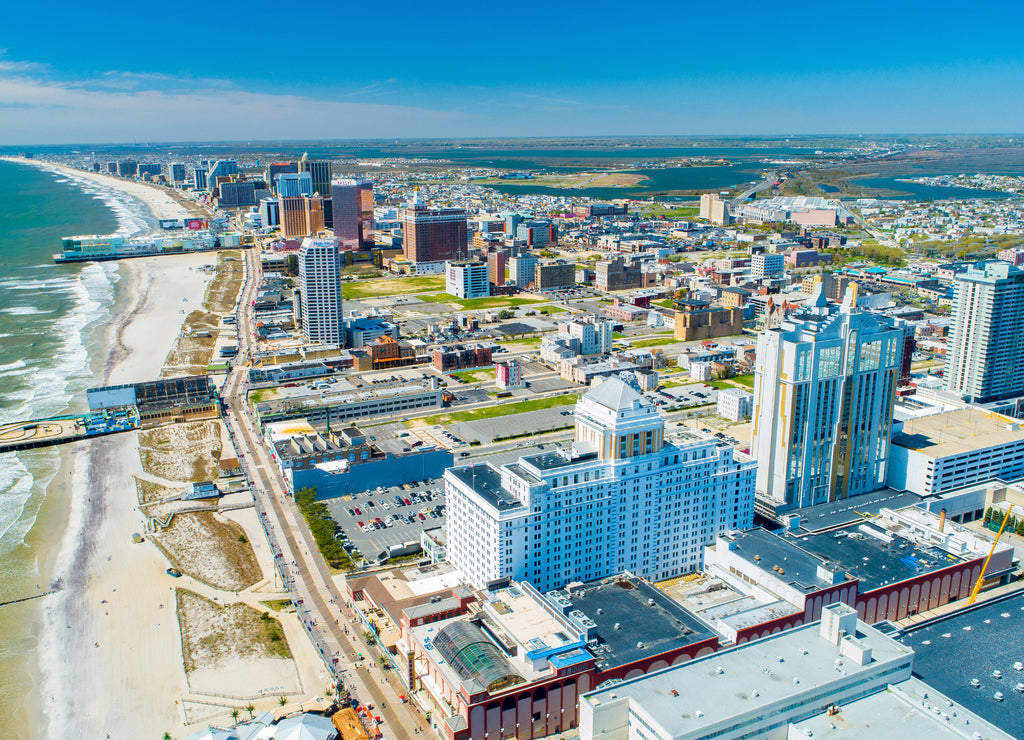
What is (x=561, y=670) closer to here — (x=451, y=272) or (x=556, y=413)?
(x=556, y=413)

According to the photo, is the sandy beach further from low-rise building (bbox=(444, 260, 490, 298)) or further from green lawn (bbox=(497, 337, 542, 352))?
low-rise building (bbox=(444, 260, 490, 298))

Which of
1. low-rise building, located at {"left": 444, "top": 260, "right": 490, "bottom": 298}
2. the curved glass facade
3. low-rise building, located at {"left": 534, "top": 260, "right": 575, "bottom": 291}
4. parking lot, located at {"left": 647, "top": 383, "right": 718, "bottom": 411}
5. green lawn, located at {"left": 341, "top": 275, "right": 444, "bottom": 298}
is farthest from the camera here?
low-rise building, located at {"left": 534, "top": 260, "right": 575, "bottom": 291}

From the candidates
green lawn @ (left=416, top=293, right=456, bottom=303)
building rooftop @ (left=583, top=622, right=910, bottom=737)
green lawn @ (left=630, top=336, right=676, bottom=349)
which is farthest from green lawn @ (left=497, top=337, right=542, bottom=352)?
building rooftop @ (left=583, top=622, right=910, bottom=737)

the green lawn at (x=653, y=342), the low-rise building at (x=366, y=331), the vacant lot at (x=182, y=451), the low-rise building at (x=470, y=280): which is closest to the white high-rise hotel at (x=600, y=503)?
the vacant lot at (x=182, y=451)

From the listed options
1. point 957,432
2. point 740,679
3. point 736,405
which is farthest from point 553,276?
point 740,679

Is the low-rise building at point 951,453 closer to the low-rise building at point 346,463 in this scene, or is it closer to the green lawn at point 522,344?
the low-rise building at point 346,463

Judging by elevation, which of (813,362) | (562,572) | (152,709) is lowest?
(152,709)

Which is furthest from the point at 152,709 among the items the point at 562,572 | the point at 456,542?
the point at 562,572
